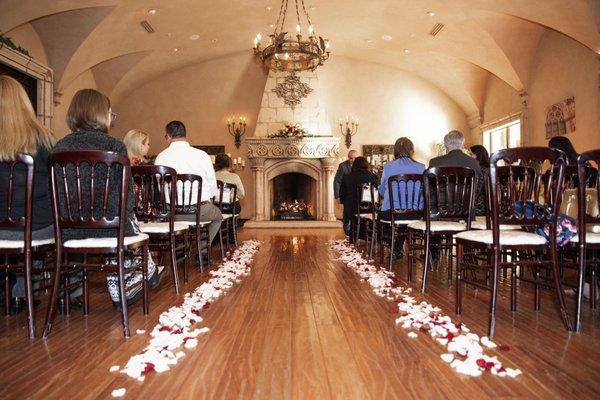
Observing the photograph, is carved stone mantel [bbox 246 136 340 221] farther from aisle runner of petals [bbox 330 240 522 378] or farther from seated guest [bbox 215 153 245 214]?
aisle runner of petals [bbox 330 240 522 378]

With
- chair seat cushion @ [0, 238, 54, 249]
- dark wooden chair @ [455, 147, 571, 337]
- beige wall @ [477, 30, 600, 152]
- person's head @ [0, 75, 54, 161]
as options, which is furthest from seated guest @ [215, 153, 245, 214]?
beige wall @ [477, 30, 600, 152]

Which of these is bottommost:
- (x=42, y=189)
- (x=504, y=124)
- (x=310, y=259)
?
(x=310, y=259)

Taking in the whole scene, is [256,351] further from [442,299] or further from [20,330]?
[442,299]

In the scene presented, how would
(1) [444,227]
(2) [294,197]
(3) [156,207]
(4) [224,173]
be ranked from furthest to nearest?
(2) [294,197] < (4) [224,173] < (3) [156,207] < (1) [444,227]

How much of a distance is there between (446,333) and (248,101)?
1019cm

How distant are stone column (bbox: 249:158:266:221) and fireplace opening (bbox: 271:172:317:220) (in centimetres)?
68

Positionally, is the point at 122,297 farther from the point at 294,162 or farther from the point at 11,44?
the point at 294,162

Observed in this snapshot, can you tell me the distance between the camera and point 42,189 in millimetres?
2645

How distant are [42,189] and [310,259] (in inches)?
118

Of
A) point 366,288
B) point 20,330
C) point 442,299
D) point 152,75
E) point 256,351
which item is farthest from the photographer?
point 152,75

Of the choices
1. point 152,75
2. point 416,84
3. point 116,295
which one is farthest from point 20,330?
point 416,84

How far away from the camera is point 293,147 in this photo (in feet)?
35.9

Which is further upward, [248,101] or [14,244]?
[248,101]

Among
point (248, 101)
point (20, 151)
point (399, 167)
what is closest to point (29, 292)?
point (20, 151)
